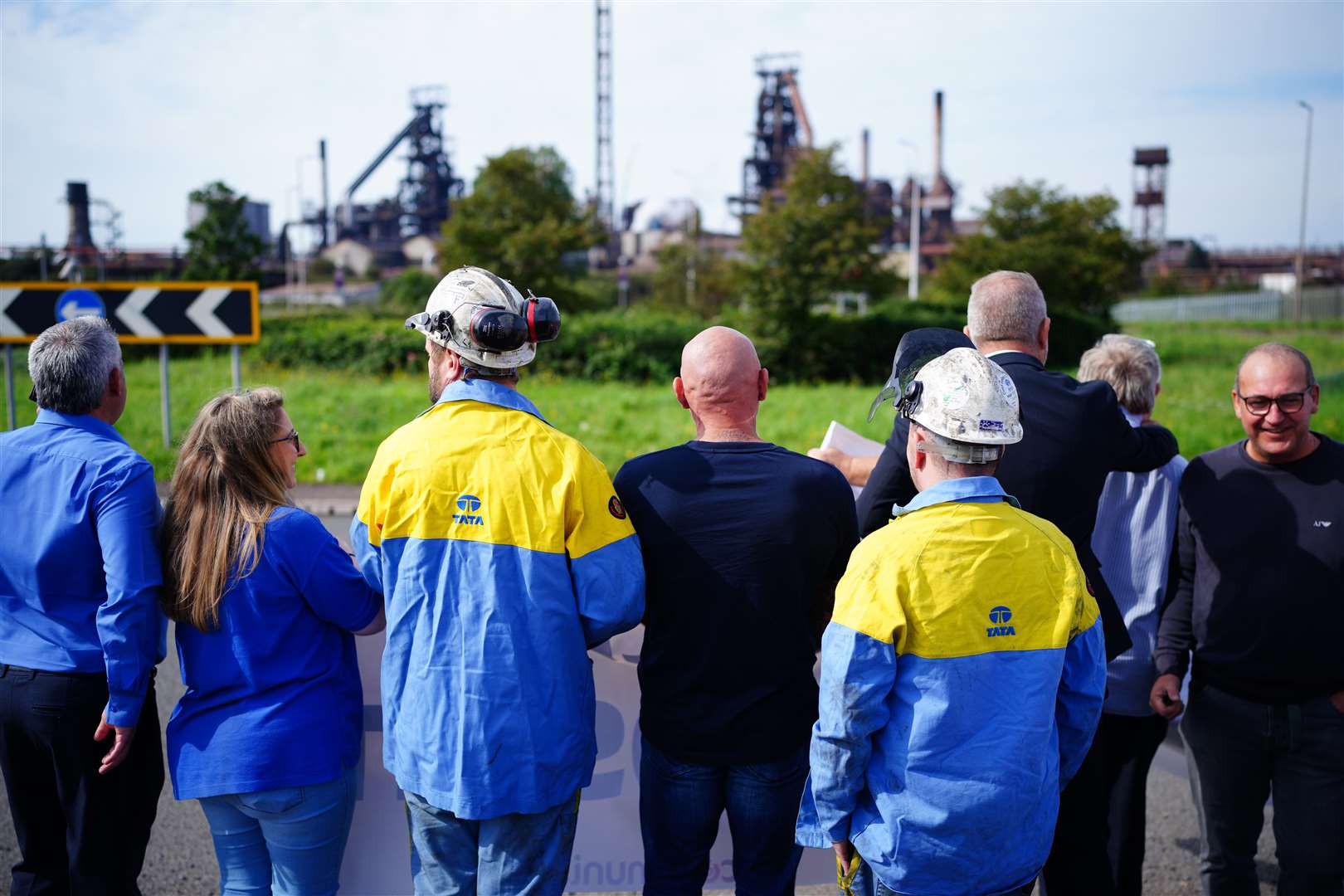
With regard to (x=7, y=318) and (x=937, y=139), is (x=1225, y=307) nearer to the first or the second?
(x=937, y=139)

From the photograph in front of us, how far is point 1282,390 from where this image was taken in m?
3.07

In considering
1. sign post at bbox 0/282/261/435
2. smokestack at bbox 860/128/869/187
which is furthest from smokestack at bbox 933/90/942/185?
sign post at bbox 0/282/261/435

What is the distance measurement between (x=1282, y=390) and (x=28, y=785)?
12.9 feet

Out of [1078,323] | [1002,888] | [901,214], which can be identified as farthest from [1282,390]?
[901,214]

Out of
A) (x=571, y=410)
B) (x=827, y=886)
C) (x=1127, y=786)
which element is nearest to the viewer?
(x=1127, y=786)

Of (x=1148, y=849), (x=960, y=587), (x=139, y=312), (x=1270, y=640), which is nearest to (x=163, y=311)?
(x=139, y=312)

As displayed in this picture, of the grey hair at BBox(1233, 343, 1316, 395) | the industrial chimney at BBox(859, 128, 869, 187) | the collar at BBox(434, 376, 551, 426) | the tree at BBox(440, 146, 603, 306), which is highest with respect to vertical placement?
the industrial chimney at BBox(859, 128, 869, 187)

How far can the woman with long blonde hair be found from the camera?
2.64m

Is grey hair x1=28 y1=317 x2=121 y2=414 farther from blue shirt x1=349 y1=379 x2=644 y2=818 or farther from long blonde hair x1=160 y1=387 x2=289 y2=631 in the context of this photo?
blue shirt x1=349 y1=379 x2=644 y2=818

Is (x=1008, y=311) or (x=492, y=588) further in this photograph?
(x=1008, y=311)

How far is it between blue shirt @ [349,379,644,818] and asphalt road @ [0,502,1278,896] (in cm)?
203

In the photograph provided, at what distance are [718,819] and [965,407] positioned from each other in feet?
→ 4.55

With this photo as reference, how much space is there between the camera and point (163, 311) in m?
10.1

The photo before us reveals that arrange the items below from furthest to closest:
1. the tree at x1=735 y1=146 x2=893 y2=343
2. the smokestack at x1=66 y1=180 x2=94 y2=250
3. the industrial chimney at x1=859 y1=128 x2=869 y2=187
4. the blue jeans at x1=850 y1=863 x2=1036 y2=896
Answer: the industrial chimney at x1=859 y1=128 x2=869 y2=187 → the smokestack at x1=66 y1=180 x2=94 y2=250 → the tree at x1=735 y1=146 x2=893 y2=343 → the blue jeans at x1=850 y1=863 x2=1036 y2=896
